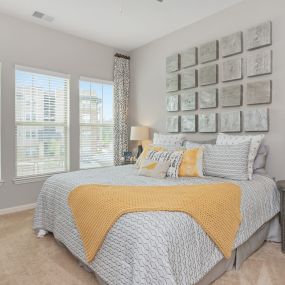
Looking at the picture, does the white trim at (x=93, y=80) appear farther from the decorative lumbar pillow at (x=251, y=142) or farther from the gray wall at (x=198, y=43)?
the decorative lumbar pillow at (x=251, y=142)

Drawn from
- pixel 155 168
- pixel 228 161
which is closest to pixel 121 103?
pixel 155 168

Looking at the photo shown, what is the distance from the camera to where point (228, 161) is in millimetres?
2496

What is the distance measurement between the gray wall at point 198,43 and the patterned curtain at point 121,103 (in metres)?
0.12

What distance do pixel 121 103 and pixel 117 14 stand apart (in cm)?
167

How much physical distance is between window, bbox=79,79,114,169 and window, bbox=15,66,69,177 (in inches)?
12.3

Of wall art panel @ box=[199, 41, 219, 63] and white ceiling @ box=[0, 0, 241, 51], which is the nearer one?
white ceiling @ box=[0, 0, 241, 51]

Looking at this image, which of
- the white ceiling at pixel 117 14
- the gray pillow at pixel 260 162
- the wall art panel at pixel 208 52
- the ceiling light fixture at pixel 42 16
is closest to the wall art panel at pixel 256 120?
the gray pillow at pixel 260 162

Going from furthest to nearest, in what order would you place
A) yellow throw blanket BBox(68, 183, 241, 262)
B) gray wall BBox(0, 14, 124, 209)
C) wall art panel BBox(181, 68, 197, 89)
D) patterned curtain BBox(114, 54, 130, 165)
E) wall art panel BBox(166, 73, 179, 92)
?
patterned curtain BBox(114, 54, 130, 165)
wall art panel BBox(166, 73, 179, 92)
wall art panel BBox(181, 68, 197, 89)
gray wall BBox(0, 14, 124, 209)
yellow throw blanket BBox(68, 183, 241, 262)

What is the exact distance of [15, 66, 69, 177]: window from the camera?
3549 mm

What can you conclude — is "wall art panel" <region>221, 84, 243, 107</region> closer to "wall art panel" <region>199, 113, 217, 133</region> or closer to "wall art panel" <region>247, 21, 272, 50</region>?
"wall art panel" <region>199, 113, 217, 133</region>

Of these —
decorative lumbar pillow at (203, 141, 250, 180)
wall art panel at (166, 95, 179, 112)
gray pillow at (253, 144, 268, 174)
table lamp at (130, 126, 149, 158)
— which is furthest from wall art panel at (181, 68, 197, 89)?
gray pillow at (253, 144, 268, 174)

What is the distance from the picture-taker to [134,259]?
4.25 ft

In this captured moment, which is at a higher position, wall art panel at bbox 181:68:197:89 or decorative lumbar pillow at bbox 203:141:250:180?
wall art panel at bbox 181:68:197:89

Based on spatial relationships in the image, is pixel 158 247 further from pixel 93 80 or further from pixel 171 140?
pixel 93 80
